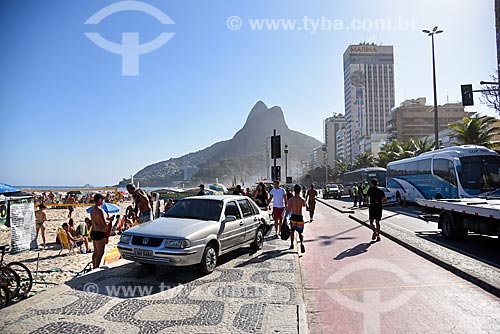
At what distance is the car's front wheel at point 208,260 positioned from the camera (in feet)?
23.7

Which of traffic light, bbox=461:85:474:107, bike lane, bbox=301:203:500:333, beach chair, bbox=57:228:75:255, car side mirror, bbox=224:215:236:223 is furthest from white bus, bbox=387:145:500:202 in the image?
beach chair, bbox=57:228:75:255

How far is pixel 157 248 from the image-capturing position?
679 cm

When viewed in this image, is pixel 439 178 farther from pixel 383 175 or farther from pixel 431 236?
pixel 383 175

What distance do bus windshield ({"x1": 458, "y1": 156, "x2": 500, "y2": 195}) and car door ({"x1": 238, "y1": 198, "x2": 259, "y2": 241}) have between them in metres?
13.8

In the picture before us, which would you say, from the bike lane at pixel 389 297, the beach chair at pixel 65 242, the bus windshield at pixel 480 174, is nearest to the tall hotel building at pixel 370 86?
the bus windshield at pixel 480 174

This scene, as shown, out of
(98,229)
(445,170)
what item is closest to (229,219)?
(98,229)

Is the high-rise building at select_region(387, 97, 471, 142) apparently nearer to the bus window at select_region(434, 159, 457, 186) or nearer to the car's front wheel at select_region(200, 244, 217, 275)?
the bus window at select_region(434, 159, 457, 186)

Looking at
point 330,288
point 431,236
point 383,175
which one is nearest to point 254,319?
point 330,288

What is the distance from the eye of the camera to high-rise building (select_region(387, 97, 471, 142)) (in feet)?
366

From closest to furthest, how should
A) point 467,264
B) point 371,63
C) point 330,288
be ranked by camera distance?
point 330,288 < point 467,264 < point 371,63

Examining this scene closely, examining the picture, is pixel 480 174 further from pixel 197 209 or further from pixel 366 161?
pixel 366 161

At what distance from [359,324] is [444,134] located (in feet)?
241

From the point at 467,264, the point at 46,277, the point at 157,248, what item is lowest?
the point at 46,277

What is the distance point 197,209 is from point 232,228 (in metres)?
0.87
